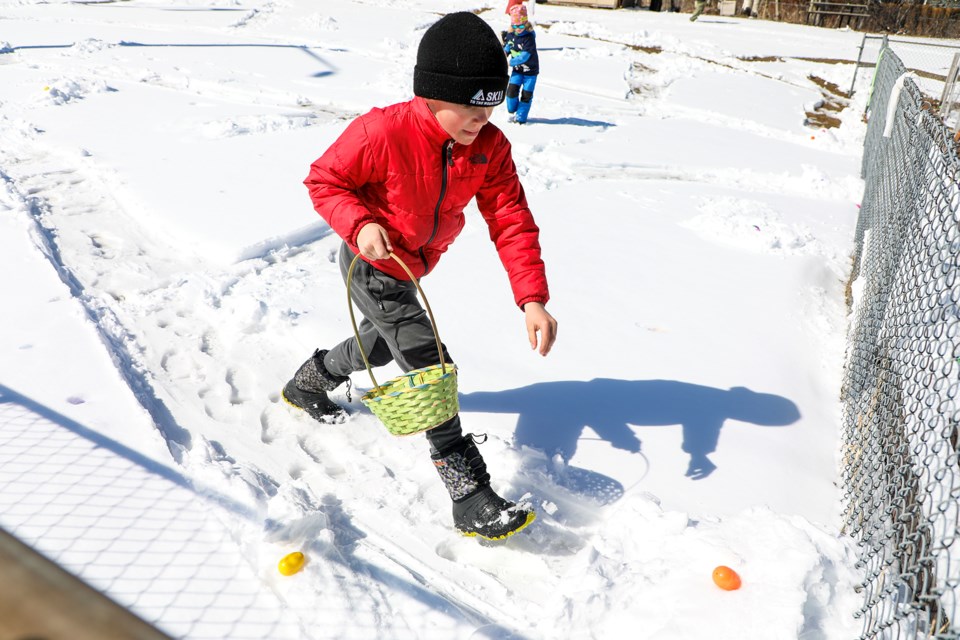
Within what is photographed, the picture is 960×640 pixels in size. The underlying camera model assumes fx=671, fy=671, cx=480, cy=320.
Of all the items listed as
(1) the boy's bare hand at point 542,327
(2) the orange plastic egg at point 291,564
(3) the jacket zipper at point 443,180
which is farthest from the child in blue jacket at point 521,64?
(2) the orange plastic egg at point 291,564

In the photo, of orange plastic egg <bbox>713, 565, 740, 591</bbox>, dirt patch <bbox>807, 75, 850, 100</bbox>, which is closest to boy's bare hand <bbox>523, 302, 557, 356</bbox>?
orange plastic egg <bbox>713, 565, 740, 591</bbox>

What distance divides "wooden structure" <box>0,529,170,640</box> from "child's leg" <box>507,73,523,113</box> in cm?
780

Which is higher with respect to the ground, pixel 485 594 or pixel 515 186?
pixel 515 186

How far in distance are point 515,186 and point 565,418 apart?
42.9 inches

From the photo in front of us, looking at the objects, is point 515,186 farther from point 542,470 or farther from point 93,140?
point 93,140

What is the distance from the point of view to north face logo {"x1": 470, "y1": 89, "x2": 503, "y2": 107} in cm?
211

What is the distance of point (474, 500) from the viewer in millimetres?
2273

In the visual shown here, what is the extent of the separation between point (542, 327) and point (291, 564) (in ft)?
3.57

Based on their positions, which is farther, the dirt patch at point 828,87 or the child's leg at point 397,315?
the dirt patch at point 828,87

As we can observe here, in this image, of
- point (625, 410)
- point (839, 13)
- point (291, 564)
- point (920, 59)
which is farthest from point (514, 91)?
point (839, 13)

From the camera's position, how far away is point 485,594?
2148 mm

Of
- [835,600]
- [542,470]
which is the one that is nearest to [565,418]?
[542,470]

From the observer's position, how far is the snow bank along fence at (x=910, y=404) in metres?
1.82

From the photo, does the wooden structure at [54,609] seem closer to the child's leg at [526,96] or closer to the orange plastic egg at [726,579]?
the orange plastic egg at [726,579]
